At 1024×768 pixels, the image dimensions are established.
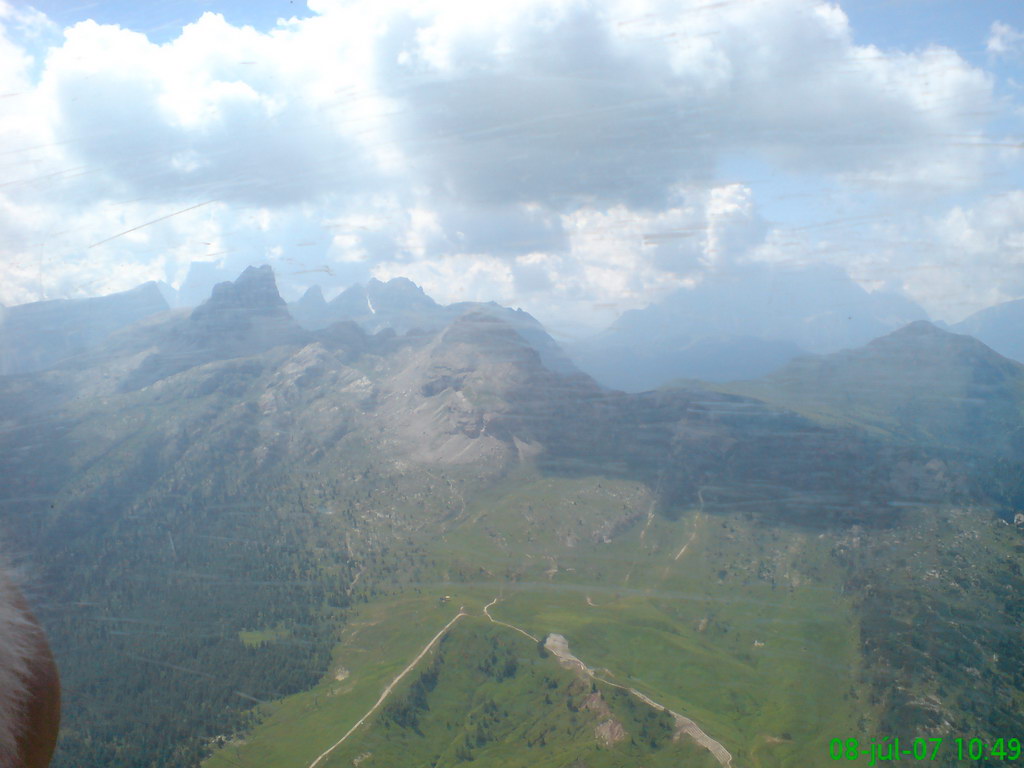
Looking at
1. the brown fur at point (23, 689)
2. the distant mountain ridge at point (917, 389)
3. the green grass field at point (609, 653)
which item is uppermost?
the brown fur at point (23, 689)

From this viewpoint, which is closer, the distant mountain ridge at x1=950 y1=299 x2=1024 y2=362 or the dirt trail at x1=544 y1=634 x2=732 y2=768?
the dirt trail at x1=544 y1=634 x2=732 y2=768

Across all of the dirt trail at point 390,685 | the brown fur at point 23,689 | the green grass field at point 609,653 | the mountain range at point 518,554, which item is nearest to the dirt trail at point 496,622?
the mountain range at point 518,554

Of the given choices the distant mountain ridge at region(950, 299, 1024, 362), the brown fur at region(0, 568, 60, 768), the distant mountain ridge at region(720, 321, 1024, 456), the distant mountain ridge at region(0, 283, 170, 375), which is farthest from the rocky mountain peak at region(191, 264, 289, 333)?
the distant mountain ridge at region(950, 299, 1024, 362)

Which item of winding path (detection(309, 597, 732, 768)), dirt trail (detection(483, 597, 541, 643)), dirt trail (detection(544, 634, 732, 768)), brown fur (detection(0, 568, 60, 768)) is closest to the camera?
brown fur (detection(0, 568, 60, 768))

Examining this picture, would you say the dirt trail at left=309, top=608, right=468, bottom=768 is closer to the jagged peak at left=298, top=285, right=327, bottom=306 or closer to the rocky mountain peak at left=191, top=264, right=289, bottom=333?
the rocky mountain peak at left=191, top=264, right=289, bottom=333

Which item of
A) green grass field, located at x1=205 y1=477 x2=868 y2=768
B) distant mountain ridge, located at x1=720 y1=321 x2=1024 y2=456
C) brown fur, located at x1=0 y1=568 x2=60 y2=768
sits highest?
brown fur, located at x1=0 y1=568 x2=60 y2=768

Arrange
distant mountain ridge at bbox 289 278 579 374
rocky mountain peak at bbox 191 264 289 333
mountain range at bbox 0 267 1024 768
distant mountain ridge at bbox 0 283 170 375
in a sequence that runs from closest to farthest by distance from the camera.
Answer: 1. mountain range at bbox 0 267 1024 768
2. distant mountain ridge at bbox 0 283 170 375
3. rocky mountain peak at bbox 191 264 289 333
4. distant mountain ridge at bbox 289 278 579 374

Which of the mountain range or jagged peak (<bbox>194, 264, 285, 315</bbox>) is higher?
jagged peak (<bbox>194, 264, 285, 315</bbox>)

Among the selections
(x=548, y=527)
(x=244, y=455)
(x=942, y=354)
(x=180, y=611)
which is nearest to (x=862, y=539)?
(x=548, y=527)

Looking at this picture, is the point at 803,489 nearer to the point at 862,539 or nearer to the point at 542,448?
the point at 862,539

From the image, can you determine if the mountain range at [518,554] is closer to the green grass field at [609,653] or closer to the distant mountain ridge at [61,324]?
the green grass field at [609,653]
